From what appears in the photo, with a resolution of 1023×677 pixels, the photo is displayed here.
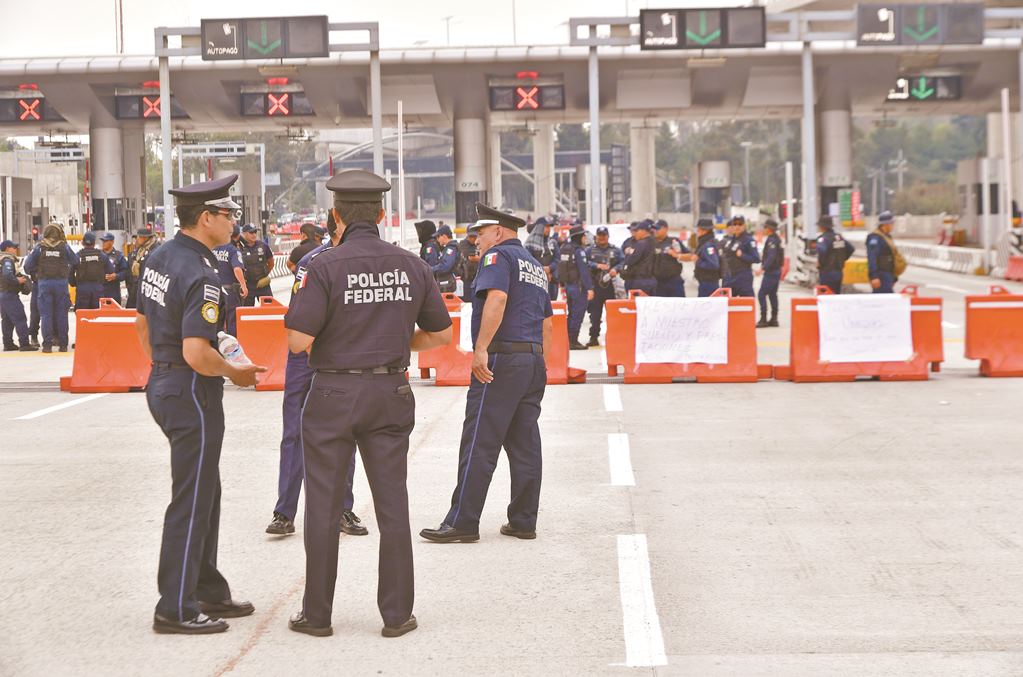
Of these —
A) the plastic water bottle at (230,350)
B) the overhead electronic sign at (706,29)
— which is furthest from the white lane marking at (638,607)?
the overhead electronic sign at (706,29)

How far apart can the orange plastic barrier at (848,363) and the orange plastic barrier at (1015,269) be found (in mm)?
19340

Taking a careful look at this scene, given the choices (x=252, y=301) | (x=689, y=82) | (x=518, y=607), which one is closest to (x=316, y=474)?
(x=518, y=607)

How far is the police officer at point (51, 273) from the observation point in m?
20.3

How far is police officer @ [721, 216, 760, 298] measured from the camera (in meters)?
21.1

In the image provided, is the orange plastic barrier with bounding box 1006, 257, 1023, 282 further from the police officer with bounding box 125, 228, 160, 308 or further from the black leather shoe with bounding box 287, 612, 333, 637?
the black leather shoe with bounding box 287, 612, 333, 637

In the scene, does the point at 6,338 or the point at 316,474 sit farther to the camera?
the point at 6,338

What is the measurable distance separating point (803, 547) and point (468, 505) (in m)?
1.85

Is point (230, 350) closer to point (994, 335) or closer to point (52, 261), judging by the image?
point (994, 335)

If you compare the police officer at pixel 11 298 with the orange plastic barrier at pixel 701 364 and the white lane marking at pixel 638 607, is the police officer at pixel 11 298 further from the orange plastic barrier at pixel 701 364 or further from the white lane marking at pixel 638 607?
the white lane marking at pixel 638 607

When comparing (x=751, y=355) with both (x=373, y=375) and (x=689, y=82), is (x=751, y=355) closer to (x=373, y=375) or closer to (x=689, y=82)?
(x=373, y=375)

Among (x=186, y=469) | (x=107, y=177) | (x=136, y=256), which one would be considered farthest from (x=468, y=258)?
(x=107, y=177)

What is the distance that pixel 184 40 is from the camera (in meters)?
34.0

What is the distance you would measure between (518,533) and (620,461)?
112 inches

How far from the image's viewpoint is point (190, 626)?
6176 millimetres
